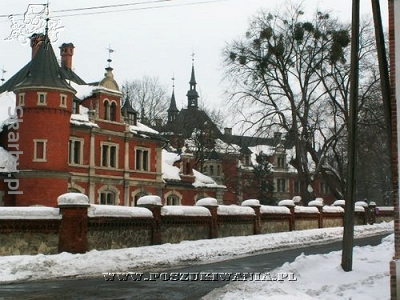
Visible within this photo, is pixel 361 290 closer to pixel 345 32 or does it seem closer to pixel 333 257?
pixel 333 257

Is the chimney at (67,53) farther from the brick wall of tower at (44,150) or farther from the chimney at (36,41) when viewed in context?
the brick wall of tower at (44,150)

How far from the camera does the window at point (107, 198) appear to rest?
4226 centimetres

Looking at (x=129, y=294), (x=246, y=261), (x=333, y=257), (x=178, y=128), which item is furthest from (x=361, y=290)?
(x=178, y=128)

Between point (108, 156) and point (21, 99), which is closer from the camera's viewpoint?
point (21, 99)

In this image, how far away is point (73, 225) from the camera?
1861 cm

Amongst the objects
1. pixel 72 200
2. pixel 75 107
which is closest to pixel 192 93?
pixel 75 107

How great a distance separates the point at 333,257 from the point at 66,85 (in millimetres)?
25435

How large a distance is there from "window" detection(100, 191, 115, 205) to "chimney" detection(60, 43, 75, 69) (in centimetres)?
1310

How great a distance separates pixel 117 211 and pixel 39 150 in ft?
55.0

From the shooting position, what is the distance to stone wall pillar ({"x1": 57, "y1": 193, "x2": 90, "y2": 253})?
18453mm

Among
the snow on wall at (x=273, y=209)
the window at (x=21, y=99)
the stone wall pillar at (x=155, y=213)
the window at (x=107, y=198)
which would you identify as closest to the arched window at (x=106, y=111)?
the window at (x=107, y=198)

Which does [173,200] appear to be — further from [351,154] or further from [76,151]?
[351,154]

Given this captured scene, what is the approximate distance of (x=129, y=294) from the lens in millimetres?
10859

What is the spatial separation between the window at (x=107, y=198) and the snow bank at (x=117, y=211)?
20.8 meters
